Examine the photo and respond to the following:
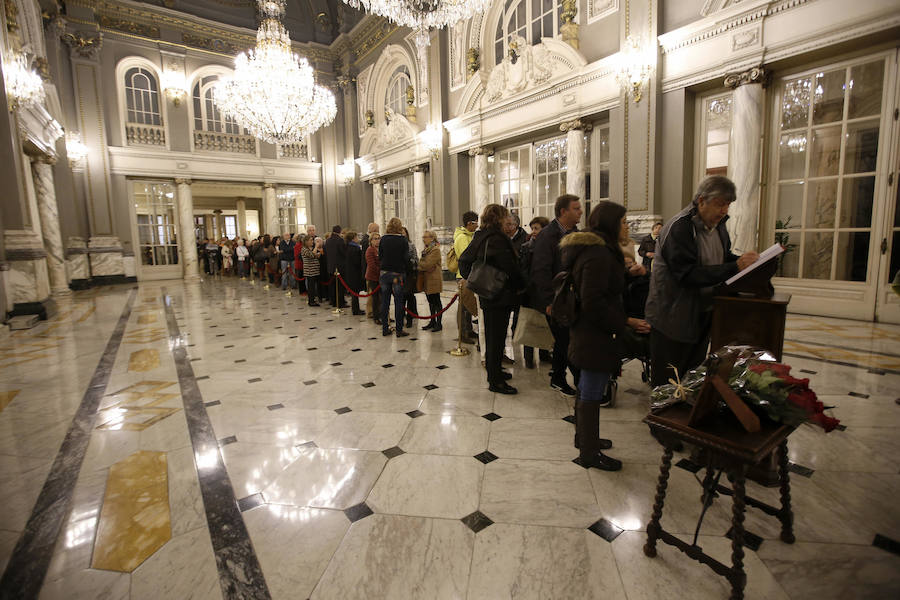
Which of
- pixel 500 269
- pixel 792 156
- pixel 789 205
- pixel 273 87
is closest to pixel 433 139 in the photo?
pixel 273 87

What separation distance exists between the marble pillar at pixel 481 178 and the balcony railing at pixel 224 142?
8.47 metres

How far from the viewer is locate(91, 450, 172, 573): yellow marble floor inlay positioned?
1.87 meters

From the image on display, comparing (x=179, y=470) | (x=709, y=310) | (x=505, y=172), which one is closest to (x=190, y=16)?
(x=505, y=172)

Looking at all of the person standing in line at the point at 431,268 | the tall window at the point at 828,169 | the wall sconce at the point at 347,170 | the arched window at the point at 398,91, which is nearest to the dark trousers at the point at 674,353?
the person standing in line at the point at 431,268

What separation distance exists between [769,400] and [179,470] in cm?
289

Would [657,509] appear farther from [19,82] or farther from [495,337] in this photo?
[19,82]

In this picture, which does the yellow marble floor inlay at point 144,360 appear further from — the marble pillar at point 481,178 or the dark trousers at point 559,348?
the marble pillar at point 481,178

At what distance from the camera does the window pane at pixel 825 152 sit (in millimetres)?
5344

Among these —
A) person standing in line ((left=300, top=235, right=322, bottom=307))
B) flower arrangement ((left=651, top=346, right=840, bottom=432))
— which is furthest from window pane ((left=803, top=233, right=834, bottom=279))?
person standing in line ((left=300, top=235, right=322, bottom=307))

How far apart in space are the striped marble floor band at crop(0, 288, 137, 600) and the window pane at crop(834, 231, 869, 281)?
7534 mm

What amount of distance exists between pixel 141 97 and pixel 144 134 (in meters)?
1.06

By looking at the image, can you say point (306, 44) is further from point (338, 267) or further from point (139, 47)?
point (338, 267)

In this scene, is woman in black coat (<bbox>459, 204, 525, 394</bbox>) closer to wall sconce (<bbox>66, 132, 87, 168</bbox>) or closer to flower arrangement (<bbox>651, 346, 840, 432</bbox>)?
flower arrangement (<bbox>651, 346, 840, 432</bbox>)

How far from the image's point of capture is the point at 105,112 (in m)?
12.2
